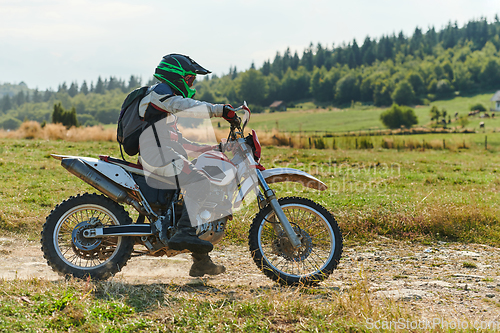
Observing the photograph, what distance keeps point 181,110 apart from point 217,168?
2.62ft

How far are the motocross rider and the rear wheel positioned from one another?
648 millimetres

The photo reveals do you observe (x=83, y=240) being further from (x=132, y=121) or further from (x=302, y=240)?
(x=302, y=240)

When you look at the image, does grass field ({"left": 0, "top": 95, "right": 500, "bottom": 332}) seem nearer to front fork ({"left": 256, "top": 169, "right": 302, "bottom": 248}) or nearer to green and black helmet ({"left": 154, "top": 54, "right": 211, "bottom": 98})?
front fork ({"left": 256, "top": 169, "right": 302, "bottom": 248})

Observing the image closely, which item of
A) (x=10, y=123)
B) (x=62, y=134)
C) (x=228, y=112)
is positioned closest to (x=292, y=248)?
(x=228, y=112)

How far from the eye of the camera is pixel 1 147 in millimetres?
16656

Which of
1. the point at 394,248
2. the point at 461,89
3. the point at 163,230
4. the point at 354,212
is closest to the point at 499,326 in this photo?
the point at 394,248

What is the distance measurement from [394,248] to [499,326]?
119 inches

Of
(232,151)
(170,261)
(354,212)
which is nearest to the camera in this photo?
(232,151)

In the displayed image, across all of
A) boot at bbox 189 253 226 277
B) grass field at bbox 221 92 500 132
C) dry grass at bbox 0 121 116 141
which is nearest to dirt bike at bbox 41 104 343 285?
boot at bbox 189 253 226 277

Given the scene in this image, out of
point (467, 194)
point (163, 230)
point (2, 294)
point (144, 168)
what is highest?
point (144, 168)

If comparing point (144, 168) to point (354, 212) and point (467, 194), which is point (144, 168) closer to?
point (354, 212)

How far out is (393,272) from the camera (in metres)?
5.49

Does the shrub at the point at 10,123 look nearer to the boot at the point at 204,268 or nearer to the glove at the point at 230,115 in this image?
the boot at the point at 204,268

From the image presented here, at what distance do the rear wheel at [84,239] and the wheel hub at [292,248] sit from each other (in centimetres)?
176
